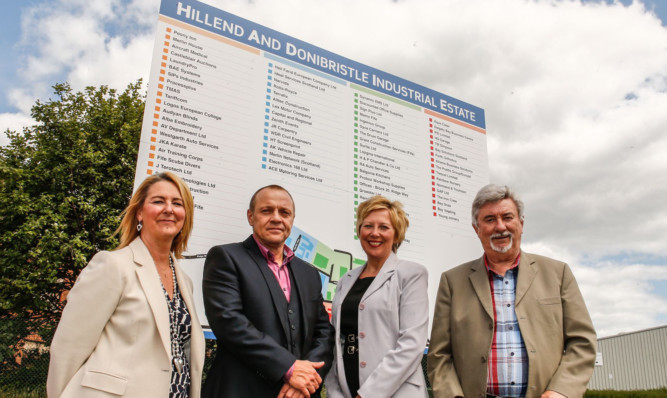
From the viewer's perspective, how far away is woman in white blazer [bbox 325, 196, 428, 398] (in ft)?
7.14

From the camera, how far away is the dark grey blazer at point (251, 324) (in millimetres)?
1975

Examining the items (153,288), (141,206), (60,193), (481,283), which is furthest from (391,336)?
(60,193)

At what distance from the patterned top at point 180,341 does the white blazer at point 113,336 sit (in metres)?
0.08

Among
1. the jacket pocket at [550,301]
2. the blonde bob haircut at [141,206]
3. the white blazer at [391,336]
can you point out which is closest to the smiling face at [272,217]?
the blonde bob haircut at [141,206]

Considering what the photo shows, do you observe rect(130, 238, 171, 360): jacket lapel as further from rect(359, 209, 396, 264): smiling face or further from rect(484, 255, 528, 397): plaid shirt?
rect(484, 255, 528, 397): plaid shirt

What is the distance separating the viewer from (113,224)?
11211 millimetres

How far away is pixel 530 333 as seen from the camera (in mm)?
2088

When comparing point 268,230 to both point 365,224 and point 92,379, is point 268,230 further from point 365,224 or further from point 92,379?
point 92,379

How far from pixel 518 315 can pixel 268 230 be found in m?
1.32

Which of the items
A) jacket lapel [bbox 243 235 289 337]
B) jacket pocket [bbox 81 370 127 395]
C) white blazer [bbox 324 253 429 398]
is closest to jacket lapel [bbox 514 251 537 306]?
white blazer [bbox 324 253 429 398]

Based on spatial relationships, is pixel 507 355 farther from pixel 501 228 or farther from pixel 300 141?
pixel 300 141

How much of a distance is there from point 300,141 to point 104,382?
8.04ft

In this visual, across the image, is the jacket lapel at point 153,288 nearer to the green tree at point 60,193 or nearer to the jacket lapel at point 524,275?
the jacket lapel at point 524,275

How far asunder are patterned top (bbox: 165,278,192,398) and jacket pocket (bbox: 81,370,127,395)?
229mm
